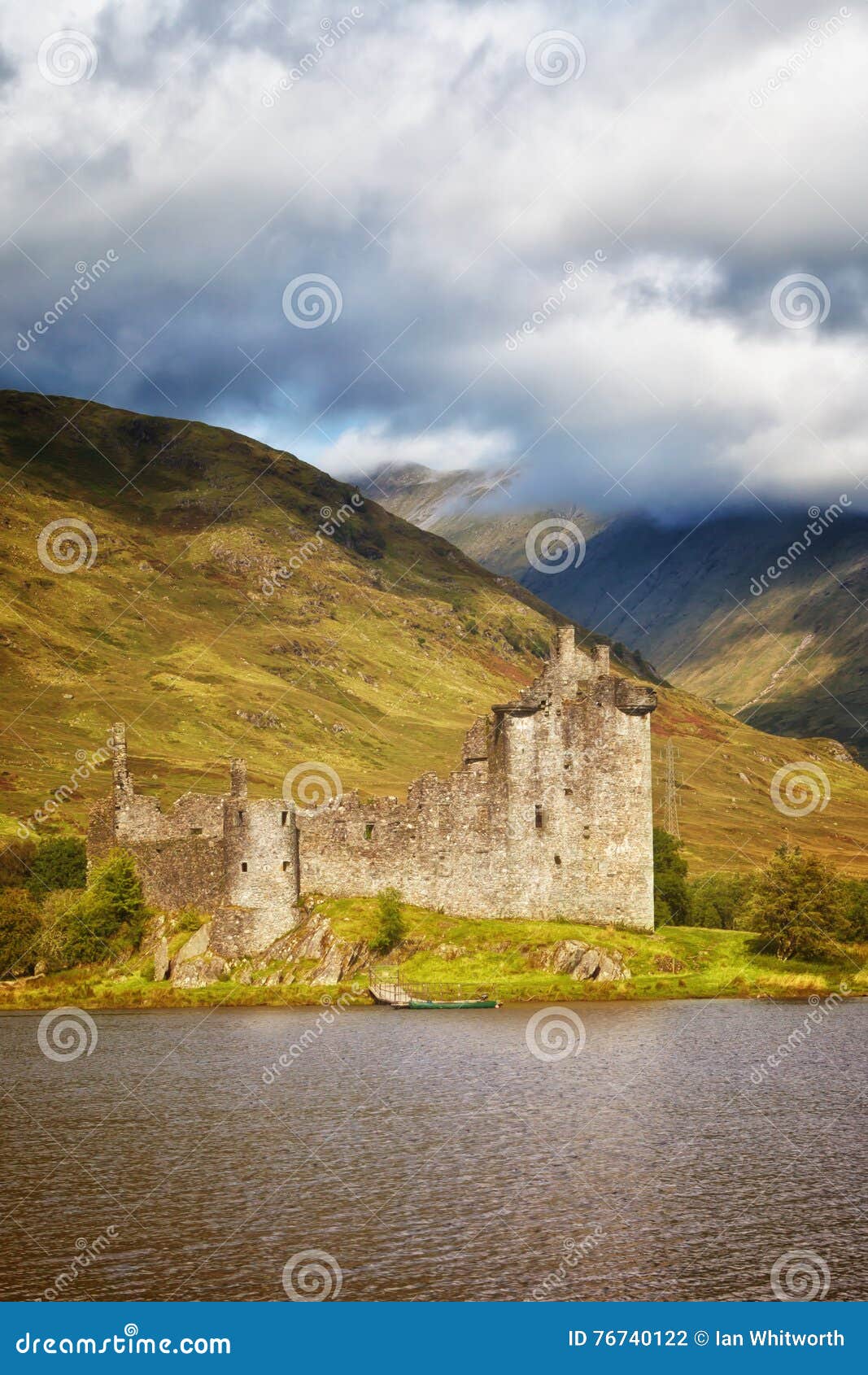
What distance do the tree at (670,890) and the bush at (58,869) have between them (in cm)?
3008

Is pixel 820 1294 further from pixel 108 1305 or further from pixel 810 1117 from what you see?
pixel 810 1117

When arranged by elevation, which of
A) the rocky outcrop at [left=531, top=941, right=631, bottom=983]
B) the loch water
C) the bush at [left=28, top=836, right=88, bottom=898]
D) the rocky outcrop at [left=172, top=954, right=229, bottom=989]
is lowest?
the loch water

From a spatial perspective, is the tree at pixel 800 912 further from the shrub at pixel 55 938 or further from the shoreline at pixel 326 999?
the shrub at pixel 55 938

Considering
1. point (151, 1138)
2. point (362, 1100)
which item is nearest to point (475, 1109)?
point (362, 1100)

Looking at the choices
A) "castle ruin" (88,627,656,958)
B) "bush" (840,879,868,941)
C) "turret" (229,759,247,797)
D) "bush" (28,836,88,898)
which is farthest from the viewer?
"bush" (28,836,88,898)

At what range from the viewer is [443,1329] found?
1978cm

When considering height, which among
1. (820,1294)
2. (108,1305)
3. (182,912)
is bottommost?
(108,1305)

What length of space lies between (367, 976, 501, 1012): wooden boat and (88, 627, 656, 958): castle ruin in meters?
5.86

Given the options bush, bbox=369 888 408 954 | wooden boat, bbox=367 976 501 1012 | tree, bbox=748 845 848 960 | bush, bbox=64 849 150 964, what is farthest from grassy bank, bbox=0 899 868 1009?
bush, bbox=64 849 150 964

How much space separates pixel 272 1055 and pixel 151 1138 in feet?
39.0

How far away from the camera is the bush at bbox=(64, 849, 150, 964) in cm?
6412

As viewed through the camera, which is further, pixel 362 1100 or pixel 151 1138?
pixel 362 1100

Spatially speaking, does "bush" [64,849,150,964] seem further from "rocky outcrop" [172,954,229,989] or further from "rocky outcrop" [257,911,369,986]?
"rocky outcrop" [257,911,369,986]

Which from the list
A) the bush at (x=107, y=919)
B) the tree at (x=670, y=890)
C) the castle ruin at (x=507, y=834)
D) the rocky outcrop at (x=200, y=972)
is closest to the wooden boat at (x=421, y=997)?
the castle ruin at (x=507, y=834)
